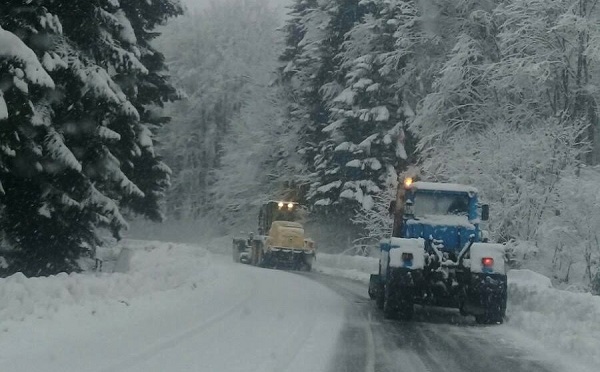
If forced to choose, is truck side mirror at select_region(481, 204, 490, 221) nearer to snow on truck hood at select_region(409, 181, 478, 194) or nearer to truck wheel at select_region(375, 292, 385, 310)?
snow on truck hood at select_region(409, 181, 478, 194)

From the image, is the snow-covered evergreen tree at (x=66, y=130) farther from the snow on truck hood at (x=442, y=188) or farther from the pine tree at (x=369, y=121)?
the pine tree at (x=369, y=121)

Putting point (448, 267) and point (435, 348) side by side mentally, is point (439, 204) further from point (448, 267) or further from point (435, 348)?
point (435, 348)

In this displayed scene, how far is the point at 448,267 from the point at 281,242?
2056 centimetres

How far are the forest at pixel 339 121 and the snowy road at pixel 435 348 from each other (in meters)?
6.57

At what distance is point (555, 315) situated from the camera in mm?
12133

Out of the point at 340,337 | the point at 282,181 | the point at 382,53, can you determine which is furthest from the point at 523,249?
the point at 282,181

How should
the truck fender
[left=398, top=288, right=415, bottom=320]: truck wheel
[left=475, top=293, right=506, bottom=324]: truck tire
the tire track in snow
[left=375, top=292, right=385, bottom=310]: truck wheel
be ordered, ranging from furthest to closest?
[left=375, top=292, right=385, bottom=310]: truck wheel < [left=398, top=288, right=415, bottom=320]: truck wheel < the truck fender < [left=475, top=293, right=506, bottom=324]: truck tire < the tire track in snow

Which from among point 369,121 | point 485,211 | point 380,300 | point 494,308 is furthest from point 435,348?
point 369,121

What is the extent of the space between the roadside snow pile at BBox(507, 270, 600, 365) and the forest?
267 inches

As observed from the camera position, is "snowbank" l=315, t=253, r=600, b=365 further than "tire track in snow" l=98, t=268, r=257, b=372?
Yes

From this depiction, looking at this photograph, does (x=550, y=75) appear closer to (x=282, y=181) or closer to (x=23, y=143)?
(x=23, y=143)

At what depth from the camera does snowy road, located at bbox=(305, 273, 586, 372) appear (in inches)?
354

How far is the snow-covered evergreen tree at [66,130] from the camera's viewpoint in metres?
13.6

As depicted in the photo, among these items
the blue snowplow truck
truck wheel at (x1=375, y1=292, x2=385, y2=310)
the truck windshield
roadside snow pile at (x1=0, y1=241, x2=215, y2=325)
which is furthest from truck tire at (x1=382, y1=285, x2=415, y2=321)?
roadside snow pile at (x1=0, y1=241, x2=215, y2=325)
